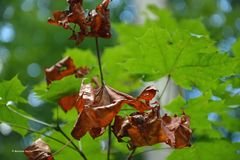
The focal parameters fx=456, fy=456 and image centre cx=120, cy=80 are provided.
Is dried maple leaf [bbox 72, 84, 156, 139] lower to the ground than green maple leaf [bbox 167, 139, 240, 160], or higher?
higher

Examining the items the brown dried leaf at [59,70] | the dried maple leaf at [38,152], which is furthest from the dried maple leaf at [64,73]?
the dried maple leaf at [38,152]

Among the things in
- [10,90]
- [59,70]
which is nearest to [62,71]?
[59,70]

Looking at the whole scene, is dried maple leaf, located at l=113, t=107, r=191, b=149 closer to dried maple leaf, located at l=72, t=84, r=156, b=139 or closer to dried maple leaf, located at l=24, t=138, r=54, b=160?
dried maple leaf, located at l=72, t=84, r=156, b=139

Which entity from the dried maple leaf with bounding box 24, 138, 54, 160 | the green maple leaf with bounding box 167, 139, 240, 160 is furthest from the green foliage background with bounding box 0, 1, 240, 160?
the dried maple leaf with bounding box 24, 138, 54, 160

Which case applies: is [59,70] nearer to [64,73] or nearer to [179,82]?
[64,73]

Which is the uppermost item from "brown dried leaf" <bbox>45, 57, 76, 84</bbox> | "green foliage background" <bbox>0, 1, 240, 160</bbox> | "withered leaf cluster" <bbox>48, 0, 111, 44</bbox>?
"withered leaf cluster" <bbox>48, 0, 111, 44</bbox>

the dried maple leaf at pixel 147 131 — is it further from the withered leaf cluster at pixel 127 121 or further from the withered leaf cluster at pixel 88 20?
the withered leaf cluster at pixel 88 20

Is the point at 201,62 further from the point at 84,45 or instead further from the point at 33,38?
the point at 33,38

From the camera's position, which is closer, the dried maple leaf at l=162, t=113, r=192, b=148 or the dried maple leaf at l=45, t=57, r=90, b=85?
the dried maple leaf at l=162, t=113, r=192, b=148

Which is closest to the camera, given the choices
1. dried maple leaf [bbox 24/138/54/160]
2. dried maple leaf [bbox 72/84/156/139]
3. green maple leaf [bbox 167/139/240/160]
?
dried maple leaf [bbox 72/84/156/139]

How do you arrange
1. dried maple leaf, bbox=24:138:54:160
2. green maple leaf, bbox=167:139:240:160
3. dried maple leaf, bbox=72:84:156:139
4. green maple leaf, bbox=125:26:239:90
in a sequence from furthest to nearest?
green maple leaf, bbox=167:139:240:160, green maple leaf, bbox=125:26:239:90, dried maple leaf, bbox=24:138:54:160, dried maple leaf, bbox=72:84:156:139
